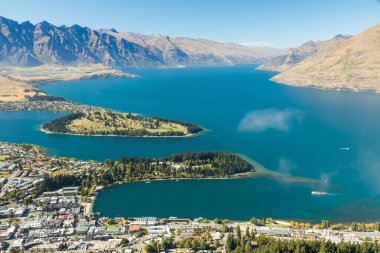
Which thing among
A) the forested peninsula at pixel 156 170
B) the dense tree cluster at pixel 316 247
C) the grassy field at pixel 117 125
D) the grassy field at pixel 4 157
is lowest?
the grassy field at pixel 4 157

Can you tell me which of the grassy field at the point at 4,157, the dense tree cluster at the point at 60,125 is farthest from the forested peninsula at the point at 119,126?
the grassy field at the point at 4,157

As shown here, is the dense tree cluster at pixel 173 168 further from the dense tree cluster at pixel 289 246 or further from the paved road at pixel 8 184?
the dense tree cluster at pixel 289 246

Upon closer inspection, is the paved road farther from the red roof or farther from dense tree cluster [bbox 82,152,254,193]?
the red roof

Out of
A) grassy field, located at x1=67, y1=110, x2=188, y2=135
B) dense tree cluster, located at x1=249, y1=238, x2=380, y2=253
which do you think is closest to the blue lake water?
grassy field, located at x1=67, y1=110, x2=188, y2=135

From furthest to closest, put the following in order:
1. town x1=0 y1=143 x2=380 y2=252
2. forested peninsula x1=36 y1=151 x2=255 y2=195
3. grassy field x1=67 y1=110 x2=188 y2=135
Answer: grassy field x1=67 y1=110 x2=188 y2=135
forested peninsula x1=36 y1=151 x2=255 y2=195
town x1=0 y1=143 x2=380 y2=252

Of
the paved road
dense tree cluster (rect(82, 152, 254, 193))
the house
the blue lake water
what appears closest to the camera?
the house

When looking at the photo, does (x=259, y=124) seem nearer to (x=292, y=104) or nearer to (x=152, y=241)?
(x=292, y=104)

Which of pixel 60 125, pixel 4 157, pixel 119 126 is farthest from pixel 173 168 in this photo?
pixel 60 125
